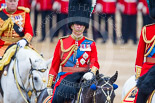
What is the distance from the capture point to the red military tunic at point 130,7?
67.5 ft

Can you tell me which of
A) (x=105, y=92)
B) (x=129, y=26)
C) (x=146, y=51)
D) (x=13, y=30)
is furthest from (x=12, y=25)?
(x=129, y=26)

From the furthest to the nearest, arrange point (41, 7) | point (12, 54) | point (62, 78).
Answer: point (41, 7), point (12, 54), point (62, 78)

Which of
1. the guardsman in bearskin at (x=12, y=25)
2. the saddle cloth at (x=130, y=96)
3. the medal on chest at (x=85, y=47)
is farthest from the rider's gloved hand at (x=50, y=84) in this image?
the guardsman in bearskin at (x=12, y=25)

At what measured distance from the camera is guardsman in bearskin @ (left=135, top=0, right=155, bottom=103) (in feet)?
26.4

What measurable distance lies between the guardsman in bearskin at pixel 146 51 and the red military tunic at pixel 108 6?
38.3ft

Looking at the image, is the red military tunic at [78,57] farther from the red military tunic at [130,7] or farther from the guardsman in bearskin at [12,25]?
the red military tunic at [130,7]

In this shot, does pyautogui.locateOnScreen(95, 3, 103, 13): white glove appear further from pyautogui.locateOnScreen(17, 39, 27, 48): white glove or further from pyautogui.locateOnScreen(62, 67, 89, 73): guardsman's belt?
pyautogui.locateOnScreen(62, 67, 89, 73): guardsman's belt

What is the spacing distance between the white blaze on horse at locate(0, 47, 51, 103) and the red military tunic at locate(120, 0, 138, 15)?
10.5 metres

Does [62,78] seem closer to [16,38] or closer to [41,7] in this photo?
[16,38]

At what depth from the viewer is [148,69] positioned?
815cm

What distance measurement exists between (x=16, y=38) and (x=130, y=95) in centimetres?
219

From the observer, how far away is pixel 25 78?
33.2ft

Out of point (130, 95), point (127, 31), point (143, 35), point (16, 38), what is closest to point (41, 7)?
point (127, 31)

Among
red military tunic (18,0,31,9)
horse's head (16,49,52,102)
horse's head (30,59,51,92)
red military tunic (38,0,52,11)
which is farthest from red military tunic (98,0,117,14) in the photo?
horse's head (30,59,51,92)
